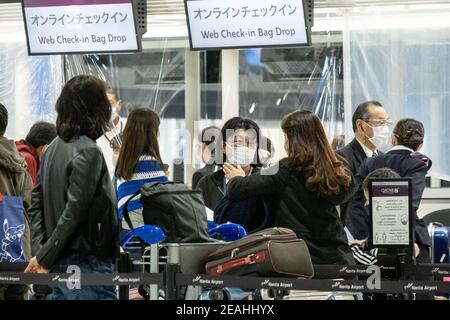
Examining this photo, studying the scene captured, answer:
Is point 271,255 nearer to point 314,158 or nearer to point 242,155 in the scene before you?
point 314,158

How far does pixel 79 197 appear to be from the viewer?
14.3 feet

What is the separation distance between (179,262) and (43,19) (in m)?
4.34

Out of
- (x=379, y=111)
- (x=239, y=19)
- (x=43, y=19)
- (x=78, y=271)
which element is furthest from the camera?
(x=43, y=19)

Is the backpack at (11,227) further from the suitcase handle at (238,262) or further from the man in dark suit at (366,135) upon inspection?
the man in dark suit at (366,135)

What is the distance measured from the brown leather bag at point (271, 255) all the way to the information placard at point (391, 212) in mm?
605

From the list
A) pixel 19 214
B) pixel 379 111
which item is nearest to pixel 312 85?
pixel 379 111

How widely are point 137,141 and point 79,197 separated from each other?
1.26 meters

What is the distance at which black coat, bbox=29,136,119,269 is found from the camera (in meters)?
4.37

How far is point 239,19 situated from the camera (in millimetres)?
8062

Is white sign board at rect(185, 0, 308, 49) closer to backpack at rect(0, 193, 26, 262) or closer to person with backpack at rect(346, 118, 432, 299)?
person with backpack at rect(346, 118, 432, 299)

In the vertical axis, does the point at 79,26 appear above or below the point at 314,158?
above

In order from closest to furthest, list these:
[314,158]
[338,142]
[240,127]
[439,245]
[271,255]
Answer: [271,255] → [314,158] → [240,127] → [439,245] → [338,142]

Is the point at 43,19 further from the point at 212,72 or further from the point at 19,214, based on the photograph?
the point at 19,214

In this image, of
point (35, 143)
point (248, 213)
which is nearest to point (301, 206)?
point (248, 213)
